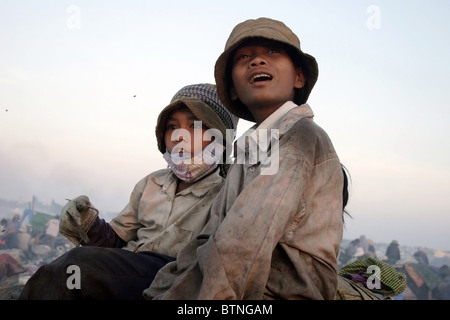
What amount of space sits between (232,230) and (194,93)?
77.9 inches

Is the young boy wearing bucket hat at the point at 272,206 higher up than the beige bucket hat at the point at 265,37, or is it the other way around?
the beige bucket hat at the point at 265,37

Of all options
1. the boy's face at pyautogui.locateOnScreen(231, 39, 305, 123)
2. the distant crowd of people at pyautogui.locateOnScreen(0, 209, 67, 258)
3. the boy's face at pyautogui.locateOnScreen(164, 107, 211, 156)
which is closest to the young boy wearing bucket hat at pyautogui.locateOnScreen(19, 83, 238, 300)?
the boy's face at pyautogui.locateOnScreen(164, 107, 211, 156)

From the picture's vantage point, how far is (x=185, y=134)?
3553mm

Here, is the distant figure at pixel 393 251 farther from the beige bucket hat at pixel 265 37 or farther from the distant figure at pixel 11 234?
the beige bucket hat at pixel 265 37

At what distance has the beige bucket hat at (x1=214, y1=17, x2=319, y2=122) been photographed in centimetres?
271

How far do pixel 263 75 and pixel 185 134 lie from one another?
102 centimetres

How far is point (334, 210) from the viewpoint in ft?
7.47

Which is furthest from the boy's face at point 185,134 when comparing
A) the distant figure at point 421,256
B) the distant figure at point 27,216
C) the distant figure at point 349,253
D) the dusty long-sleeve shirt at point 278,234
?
the distant figure at point 421,256

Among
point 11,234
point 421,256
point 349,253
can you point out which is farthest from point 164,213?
point 421,256

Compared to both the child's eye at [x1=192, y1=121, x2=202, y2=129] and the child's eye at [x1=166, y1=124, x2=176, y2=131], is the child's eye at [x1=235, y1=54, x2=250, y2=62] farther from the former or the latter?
the child's eye at [x1=166, y1=124, x2=176, y2=131]

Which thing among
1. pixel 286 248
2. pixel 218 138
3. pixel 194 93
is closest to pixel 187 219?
pixel 218 138

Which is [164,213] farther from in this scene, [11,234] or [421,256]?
[421,256]

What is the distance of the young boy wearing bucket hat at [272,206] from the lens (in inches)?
75.2
